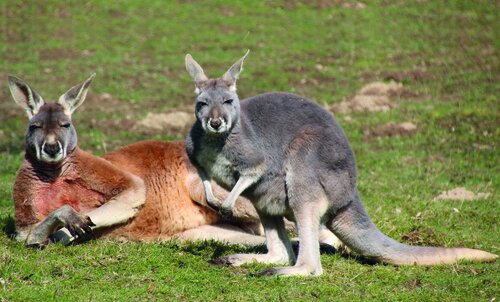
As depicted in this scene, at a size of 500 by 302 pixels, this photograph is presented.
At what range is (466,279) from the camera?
20.4 ft

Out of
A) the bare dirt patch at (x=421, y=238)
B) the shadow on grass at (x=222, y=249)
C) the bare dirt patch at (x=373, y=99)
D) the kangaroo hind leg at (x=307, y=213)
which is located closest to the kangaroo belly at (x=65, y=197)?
the shadow on grass at (x=222, y=249)

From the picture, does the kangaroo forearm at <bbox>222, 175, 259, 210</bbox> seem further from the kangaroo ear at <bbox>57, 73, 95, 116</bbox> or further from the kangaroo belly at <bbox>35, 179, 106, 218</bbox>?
the kangaroo ear at <bbox>57, 73, 95, 116</bbox>

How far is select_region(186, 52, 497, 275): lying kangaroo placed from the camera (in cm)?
630

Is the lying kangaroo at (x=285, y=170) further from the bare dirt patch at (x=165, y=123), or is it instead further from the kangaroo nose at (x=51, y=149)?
the bare dirt patch at (x=165, y=123)

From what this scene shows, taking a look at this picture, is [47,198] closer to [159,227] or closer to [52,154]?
[52,154]

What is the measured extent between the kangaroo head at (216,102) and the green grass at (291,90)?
126 centimetres

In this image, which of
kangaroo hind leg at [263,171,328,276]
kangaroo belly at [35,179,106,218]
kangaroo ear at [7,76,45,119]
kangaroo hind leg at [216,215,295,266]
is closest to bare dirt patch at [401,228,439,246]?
kangaroo hind leg at [216,215,295,266]

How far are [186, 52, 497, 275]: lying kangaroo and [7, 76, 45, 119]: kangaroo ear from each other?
1672 millimetres

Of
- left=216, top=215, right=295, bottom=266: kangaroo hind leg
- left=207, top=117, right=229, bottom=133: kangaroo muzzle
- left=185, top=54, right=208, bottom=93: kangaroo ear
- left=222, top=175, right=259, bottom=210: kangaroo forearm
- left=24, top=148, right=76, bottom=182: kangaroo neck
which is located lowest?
left=216, top=215, right=295, bottom=266: kangaroo hind leg

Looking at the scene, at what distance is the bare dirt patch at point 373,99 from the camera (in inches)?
589

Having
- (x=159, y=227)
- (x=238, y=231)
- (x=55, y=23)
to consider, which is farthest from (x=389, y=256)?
(x=55, y=23)

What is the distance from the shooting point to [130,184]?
24.2 ft

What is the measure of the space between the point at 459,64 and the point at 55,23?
11.5 metres

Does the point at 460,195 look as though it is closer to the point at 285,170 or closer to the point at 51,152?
the point at 285,170
